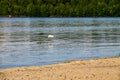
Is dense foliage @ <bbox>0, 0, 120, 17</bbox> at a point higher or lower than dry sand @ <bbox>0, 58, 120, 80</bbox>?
lower

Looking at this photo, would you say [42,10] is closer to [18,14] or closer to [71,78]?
[18,14]

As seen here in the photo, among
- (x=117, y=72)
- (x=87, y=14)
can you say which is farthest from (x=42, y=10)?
(x=117, y=72)

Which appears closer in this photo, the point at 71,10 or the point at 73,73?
the point at 73,73

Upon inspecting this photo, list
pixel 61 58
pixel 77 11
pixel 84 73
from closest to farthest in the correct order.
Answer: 1. pixel 84 73
2. pixel 61 58
3. pixel 77 11

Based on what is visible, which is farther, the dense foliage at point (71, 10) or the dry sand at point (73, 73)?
the dense foliage at point (71, 10)

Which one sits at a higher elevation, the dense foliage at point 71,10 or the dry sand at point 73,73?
the dry sand at point 73,73

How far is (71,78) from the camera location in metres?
18.2

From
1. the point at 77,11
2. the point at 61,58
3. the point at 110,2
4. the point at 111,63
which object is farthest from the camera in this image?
the point at 110,2

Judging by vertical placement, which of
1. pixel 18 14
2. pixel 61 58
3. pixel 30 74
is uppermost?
pixel 30 74

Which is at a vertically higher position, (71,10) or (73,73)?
(73,73)

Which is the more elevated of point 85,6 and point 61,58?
point 61,58

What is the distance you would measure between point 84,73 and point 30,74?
2.30 m

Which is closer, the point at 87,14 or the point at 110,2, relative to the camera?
the point at 87,14

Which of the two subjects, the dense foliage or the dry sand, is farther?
the dense foliage
